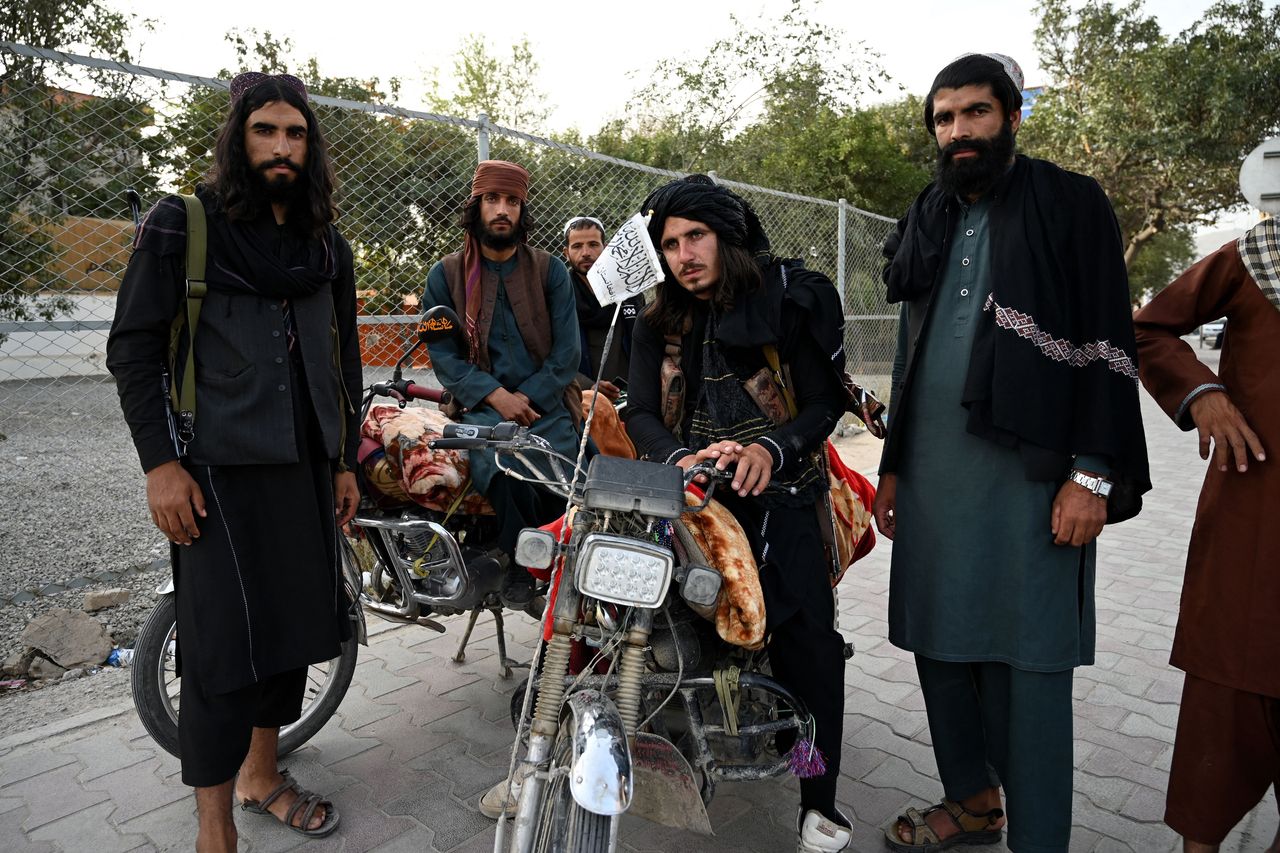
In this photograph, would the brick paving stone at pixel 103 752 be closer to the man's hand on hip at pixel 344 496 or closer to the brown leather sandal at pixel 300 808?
the brown leather sandal at pixel 300 808

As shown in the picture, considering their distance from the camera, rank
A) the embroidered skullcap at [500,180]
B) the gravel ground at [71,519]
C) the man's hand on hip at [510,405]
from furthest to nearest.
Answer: the gravel ground at [71,519], the embroidered skullcap at [500,180], the man's hand on hip at [510,405]

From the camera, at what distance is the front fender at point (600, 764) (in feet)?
5.19

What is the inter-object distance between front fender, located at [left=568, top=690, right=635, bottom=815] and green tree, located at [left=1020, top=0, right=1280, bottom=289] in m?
17.7

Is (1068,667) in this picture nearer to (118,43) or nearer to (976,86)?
(976,86)

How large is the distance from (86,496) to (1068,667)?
6.69m

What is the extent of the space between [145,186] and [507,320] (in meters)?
2.05

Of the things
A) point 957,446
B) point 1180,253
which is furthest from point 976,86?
point 1180,253

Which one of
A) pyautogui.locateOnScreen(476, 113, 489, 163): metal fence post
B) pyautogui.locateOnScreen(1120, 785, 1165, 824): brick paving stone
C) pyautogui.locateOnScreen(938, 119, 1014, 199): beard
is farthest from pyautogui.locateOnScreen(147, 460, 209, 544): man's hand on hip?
pyautogui.locateOnScreen(476, 113, 489, 163): metal fence post

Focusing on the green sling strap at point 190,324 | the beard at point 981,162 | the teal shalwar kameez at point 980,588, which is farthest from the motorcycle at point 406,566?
the beard at point 981,162

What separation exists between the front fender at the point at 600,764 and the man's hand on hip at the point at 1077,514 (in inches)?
48.1

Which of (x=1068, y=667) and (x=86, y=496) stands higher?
(x=1068, y=667)

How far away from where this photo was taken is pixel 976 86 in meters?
2.23

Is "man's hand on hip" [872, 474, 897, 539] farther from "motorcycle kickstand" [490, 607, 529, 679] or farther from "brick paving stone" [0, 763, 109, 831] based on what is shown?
"brick paving stone" [0, 763, 109, 831]

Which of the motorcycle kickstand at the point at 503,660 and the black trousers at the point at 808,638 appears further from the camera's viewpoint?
the motorcycle kickstand at the point at 503,660
